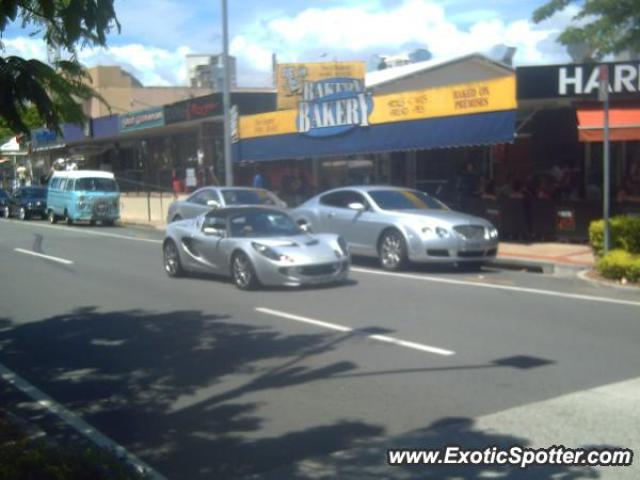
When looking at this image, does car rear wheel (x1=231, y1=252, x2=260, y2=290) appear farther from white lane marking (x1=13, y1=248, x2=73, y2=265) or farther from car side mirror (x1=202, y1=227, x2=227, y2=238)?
white lane marking (x1=13, y1=248, x2=73, y2=265)

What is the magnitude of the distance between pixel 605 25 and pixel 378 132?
8026mm

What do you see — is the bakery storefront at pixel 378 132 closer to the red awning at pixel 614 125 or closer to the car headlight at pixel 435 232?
the red awning at pixel 614 125

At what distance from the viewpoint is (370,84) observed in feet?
99.9

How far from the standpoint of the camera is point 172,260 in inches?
612

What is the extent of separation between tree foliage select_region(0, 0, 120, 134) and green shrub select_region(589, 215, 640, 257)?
1134 cm

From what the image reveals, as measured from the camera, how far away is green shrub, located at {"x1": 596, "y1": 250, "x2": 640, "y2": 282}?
13.9m

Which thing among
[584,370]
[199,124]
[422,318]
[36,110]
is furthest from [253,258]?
[199,124]

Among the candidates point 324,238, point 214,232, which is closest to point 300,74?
point 214,232

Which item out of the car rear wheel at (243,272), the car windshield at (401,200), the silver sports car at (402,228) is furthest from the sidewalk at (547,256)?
the car rear wheel at (243,272)

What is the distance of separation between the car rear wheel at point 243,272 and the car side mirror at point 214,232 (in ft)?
1.68

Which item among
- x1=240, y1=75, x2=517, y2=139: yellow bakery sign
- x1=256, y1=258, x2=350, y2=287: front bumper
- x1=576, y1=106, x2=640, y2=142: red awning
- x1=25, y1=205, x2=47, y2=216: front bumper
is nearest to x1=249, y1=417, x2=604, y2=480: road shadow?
x1=256, y1=258, x2=350, y2=287: front bumper

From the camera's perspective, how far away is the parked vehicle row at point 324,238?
44.3 ft

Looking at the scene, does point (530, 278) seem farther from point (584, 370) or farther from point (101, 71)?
point (101, 71)

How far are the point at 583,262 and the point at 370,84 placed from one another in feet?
50.1
